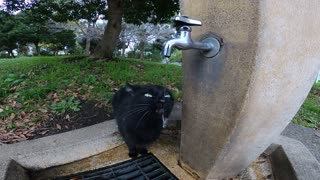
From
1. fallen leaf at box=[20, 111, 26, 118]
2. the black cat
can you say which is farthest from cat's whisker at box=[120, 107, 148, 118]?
fallen leaf at box=[20, 111, 26, 118]

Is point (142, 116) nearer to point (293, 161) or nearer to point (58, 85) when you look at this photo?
point (293, 161)

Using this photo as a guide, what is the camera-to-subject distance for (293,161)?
180 centimetres

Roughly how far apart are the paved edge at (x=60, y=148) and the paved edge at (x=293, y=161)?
112 cm

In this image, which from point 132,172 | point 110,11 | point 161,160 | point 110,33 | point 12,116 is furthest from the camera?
point 110,33

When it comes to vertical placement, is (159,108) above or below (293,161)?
above

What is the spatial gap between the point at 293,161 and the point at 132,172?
3.41 ft

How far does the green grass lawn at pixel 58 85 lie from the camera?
278 cm

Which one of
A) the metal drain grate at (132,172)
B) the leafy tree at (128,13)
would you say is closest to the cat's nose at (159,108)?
the metal drain grate at (132,172)

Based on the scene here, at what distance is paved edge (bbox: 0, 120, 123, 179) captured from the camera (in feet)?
5.54

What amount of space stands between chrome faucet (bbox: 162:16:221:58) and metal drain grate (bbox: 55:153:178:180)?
32.2 inches

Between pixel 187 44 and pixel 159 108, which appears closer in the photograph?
pixel 187 44

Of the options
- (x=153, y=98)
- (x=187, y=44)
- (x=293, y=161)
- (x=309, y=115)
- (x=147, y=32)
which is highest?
(x=187, y=44)

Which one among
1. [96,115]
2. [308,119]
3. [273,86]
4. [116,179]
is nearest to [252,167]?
[273,86]

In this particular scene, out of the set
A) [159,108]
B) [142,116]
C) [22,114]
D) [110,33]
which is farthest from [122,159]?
[110,33]
